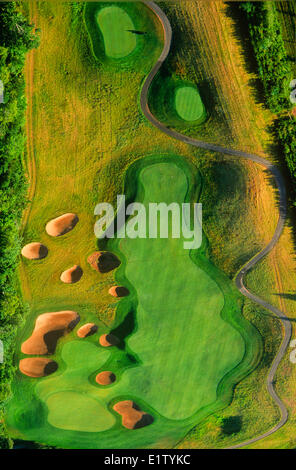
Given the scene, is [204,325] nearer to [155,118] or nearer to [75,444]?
[75,444]

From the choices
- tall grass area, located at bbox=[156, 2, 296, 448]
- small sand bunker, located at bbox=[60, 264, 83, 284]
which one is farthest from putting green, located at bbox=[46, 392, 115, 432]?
small sand bunker, located at bbox=[60, 264, 83, 284]

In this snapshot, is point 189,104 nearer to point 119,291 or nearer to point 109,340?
point 119,291

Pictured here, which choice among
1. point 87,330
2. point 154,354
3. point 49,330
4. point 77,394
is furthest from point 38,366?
point 154,354

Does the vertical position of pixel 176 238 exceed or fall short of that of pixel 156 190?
it falls short

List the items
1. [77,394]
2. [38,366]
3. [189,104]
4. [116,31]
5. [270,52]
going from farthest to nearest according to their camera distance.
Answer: [77,394] → [38,366] → [189,104] → [116,31] → [270,52]

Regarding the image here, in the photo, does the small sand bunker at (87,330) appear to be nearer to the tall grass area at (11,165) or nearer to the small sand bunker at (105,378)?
the small sand bunker at (105,378)

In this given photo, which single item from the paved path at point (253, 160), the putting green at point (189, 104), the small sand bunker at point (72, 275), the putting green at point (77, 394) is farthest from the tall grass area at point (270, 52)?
the putting green at point (77, 394)
